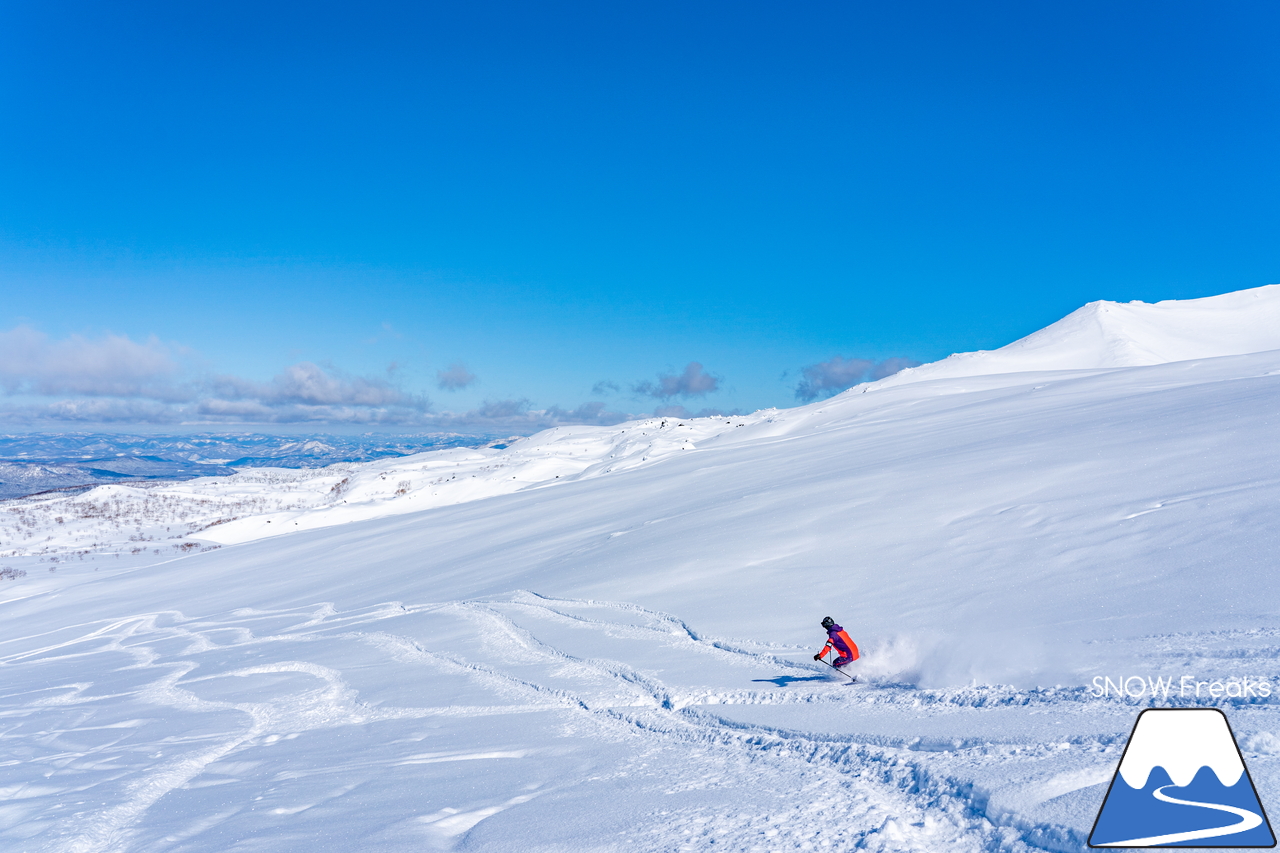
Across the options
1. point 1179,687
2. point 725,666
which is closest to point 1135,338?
point 725,666

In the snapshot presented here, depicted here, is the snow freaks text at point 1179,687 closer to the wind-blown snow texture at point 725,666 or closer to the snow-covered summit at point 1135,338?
the wind-blown snow texture at point 725,666

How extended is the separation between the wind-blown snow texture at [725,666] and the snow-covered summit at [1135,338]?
18.2m

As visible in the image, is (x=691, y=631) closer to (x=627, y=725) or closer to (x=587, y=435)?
(x=627, y=725)

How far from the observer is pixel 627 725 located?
15.4 feet

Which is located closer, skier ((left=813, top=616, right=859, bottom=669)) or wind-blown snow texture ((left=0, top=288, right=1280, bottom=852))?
wind-blown snow texture ((left=0, top=288, right=1280, bottom=852))

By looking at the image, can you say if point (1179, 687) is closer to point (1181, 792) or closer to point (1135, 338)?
point (1181, 792)

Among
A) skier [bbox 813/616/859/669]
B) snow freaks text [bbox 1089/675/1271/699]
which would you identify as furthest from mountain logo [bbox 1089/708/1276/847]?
skier [bbox 813/616/859/669]

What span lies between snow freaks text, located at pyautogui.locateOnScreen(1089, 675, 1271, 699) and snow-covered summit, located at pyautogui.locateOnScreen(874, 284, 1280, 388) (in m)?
27.4

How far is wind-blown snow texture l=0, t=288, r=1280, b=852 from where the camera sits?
3316mm

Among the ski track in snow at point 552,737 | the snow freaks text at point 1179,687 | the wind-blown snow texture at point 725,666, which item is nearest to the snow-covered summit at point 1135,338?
the wind-blown snow texture at point 725,666

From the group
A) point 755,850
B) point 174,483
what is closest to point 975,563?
point 755,850

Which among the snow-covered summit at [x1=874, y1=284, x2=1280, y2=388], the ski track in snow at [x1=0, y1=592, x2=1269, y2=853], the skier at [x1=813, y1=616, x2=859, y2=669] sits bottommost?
the ski track in snow at [x1=0, y1=592, x2=1269, y2=853]

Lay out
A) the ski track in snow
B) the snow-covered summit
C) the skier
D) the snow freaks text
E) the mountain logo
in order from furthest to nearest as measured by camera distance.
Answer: the snow-covered summit → the skier → the snow freaks text → the ski track in snow → the mountain logo

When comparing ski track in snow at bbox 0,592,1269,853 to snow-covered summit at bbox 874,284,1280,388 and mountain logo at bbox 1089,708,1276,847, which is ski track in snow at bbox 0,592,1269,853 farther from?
snow-covered summit at bbox 874,284,1280,388
